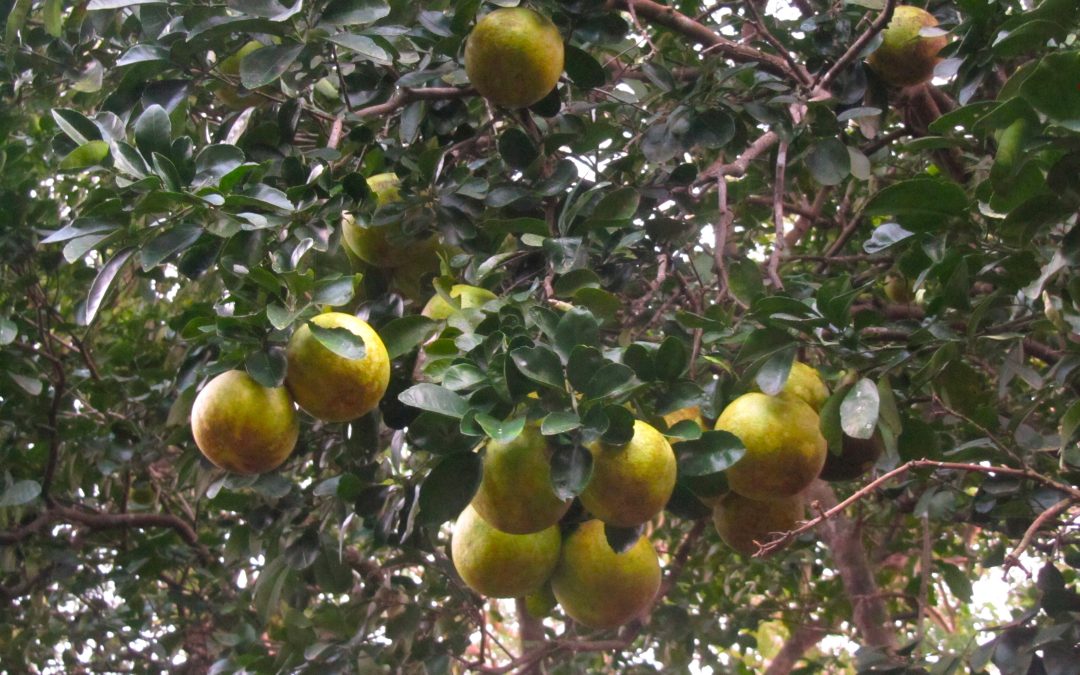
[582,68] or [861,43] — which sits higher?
[861,43]

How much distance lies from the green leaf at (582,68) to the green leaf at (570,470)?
948 mm

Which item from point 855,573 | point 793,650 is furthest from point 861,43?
point 793,650

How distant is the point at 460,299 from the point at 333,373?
263 mm

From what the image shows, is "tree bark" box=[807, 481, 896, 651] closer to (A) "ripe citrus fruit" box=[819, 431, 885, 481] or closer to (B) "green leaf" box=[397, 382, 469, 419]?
(A) "ripe citrus fruit" box=[819, 431, 885, 481]

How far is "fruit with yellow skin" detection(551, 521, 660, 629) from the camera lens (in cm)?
171

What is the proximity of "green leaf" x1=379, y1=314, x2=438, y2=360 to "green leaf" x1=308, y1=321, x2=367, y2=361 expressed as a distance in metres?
0.21

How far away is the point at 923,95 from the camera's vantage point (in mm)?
2457

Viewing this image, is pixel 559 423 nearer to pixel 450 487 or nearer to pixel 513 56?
pixel 450 487

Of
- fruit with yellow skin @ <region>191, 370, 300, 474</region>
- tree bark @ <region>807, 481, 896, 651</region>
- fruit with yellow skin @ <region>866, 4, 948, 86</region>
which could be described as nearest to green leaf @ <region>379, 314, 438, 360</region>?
fruit with yellow skin @ <region>191, 370, 300, 474</region>

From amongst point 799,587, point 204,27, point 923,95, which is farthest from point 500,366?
point 799,587

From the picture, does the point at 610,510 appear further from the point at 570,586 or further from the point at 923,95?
the point at 923,95

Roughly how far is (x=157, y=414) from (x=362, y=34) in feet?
5.70

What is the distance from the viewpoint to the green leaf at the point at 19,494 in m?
2.63

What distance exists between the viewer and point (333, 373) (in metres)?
1.48
